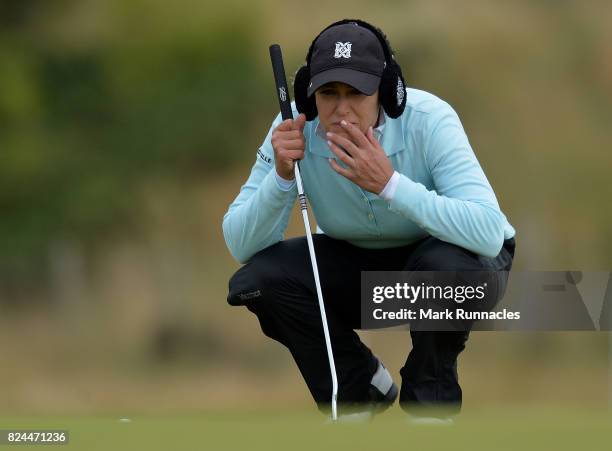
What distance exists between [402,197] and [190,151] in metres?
17.6

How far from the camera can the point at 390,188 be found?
5.01 metres

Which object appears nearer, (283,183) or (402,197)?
(402,197)

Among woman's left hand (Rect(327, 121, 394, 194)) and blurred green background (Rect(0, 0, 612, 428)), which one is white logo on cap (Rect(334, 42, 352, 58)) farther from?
blurred green background (Rect(0, 0, 612, 428))

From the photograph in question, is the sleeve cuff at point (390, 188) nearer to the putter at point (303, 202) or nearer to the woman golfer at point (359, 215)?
the woman golfer at point (359, 215)

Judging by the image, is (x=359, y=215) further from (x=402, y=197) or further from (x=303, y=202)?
(x=402, y=197)

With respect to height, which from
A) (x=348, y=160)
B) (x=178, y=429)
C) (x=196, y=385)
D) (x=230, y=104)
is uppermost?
(x=230, y=104)

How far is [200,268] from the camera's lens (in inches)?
800

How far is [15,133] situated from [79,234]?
180 centimetres

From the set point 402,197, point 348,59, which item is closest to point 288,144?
point 348,59

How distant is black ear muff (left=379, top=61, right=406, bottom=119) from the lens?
202 inches

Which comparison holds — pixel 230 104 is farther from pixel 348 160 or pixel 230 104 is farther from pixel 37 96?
pixel 348 160

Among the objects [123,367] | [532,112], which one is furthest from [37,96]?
[532,112]

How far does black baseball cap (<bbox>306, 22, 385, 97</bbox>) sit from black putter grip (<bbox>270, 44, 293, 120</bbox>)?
14cm

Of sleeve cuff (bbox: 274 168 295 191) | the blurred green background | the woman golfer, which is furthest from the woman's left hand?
the blurred green background
